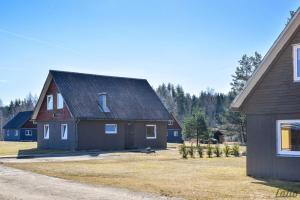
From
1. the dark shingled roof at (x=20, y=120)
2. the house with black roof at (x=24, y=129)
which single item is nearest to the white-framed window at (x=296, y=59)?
the house with black roof at (x=24, y=129)

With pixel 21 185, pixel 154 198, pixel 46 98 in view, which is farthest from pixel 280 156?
pixel 46 98

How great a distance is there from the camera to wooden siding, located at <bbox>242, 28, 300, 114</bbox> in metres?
14.9

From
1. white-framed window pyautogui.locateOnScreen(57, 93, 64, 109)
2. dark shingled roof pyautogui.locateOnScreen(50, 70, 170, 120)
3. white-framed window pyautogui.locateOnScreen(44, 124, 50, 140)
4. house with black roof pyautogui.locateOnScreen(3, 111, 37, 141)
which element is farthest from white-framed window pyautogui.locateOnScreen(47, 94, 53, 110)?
house with black roof pyautogui.locateOnScreen(3, 111, 37, 141)

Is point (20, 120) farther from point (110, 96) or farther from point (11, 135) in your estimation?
point (110, 96)

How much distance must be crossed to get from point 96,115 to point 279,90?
2187 cm

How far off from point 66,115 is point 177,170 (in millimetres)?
19129

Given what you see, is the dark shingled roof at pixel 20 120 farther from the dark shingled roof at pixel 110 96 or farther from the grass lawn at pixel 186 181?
the grass lawn at pixel 186 181

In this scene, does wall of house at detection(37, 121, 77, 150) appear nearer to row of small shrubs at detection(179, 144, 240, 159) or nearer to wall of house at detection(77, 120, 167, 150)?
wall of house at detection(77, 120, 167, 150)

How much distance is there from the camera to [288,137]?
15133 millimetres

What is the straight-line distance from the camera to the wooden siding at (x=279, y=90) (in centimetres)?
1487

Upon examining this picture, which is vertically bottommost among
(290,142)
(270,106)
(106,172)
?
(106,172)

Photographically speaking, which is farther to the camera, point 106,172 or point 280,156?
point 106,172

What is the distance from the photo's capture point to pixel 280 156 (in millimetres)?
15156

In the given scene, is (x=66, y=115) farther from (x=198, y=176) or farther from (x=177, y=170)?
(x=198, y=176)
